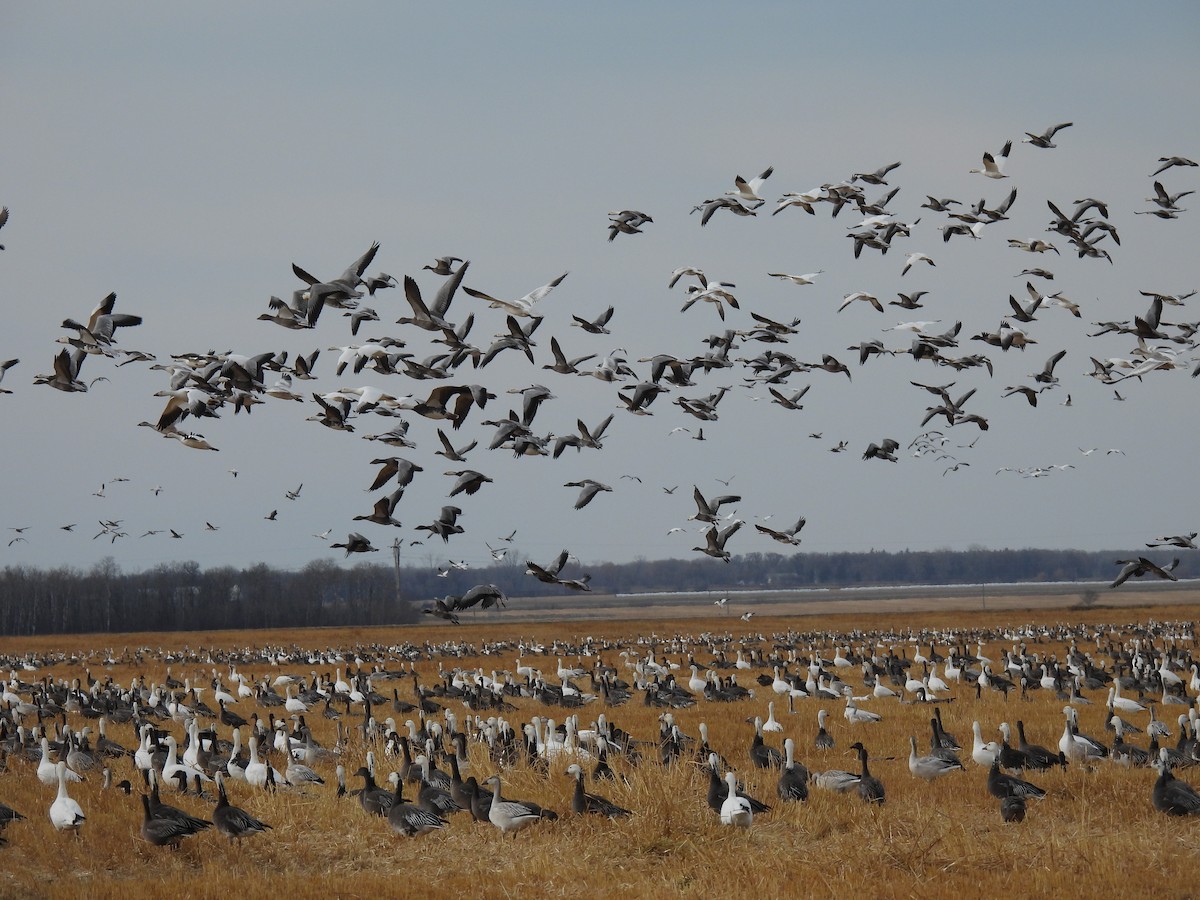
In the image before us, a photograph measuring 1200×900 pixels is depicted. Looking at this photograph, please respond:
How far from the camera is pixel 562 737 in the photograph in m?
19.5

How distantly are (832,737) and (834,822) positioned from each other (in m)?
6.80

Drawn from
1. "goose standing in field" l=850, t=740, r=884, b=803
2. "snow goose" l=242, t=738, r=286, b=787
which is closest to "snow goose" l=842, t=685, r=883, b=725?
"goose standing in field" l=850, t=740, r=884, b=803

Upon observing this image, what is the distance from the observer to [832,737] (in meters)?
20.3

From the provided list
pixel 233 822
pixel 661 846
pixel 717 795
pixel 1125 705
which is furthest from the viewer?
pixel 1125 705

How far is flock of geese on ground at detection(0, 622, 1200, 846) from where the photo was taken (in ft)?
46.0

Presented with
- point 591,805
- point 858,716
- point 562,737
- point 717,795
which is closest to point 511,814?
point 591,805

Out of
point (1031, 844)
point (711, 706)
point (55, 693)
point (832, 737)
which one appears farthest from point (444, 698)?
point (1031, 844)

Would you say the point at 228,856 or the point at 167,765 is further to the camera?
the point at 167,765

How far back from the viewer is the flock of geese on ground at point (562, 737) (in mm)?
14023

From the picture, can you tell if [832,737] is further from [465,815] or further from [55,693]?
[55,693]

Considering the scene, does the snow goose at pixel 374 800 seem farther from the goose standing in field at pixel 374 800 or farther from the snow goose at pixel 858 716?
the snow goose at pixel 858 716

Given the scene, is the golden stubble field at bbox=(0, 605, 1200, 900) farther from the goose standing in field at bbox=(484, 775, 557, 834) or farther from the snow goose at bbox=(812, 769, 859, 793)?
the snow goose at bbox=(812, 769, 859, 793)

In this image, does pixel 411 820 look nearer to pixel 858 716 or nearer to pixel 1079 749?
pixel 1079 749

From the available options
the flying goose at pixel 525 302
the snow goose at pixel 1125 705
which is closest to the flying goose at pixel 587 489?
the flying goose at pixel 525 302
